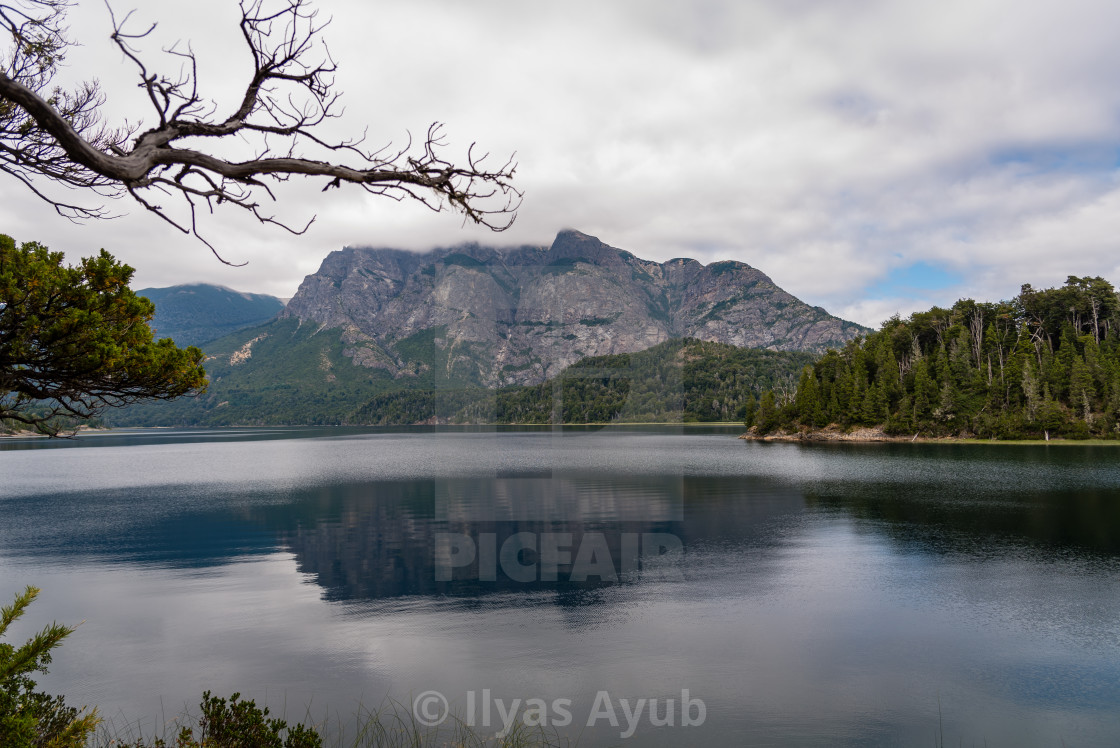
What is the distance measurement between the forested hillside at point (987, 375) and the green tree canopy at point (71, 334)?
476 feet

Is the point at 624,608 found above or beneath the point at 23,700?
beneath

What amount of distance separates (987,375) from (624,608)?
14376 cm

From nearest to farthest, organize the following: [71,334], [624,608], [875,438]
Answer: [71,334]
[624,608]
[875,438]

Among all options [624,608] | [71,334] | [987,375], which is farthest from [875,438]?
[71,334]

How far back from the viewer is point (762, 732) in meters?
13.9

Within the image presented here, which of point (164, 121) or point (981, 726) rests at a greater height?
point (164, 121)

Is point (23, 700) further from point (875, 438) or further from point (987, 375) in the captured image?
point (987, 375)

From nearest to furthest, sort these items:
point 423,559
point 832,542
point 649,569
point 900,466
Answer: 1. point 649,569
2. point 423,559
3. point 832,542
4. point 900,466

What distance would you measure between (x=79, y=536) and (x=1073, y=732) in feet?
→ 175

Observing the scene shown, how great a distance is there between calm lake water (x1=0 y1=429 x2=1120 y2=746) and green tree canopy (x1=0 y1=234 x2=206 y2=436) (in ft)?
28.8

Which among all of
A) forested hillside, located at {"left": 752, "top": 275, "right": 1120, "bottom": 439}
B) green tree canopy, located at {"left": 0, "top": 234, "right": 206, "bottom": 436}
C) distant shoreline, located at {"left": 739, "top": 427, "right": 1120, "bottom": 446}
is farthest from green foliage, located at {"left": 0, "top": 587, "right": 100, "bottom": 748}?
forested hillside, located at {"left": 752, "top": 275, "right": 1120, "bottom": 439}

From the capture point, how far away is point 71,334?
11188mm

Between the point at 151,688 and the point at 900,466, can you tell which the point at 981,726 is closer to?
the point at 151,688

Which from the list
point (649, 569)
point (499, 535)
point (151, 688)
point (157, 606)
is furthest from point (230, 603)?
point (649, 569)
